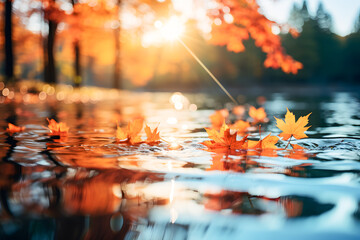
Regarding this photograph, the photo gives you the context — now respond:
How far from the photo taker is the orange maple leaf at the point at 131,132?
342 cm

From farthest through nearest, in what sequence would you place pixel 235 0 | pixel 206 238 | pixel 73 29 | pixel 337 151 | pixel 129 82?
1. pixel 129 82
2. pixel 73 29
3. pixel 235 0
4. pixel 337 151
5. pixel 206 238

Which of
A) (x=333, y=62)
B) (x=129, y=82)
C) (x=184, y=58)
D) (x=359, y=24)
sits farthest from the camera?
(x=129, y=82)

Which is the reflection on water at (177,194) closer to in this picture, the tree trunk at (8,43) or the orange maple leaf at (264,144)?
the orange maple leaf at (264,144)

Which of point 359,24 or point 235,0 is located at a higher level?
point 359,24

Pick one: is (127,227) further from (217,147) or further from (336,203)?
(217,147)

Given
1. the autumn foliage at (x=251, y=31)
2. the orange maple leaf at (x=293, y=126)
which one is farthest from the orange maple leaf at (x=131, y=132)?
the autumn foliage at (x=251, y=31)

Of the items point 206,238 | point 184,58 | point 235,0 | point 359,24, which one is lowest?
point 206,238

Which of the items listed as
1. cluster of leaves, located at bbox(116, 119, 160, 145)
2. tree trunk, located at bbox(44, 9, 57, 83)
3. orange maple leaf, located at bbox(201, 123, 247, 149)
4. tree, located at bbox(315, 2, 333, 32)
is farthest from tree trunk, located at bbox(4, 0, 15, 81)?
tree, located at bbox(315, 2, 333, 32)

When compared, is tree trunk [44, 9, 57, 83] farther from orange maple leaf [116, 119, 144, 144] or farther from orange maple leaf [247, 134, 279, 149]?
orange maple leaf [247, 134, 279, 149]

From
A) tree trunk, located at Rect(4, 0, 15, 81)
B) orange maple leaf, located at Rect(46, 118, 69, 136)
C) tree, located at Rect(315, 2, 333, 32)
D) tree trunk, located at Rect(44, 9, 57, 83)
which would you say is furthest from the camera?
tree, located at Rect(315, 2, 333, 32)

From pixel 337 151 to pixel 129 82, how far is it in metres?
Result: 56.1

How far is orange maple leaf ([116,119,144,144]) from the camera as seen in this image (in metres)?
3.42

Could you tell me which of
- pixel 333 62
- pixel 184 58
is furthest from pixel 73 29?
pixel 333 62

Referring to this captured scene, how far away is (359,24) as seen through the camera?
53969mm
